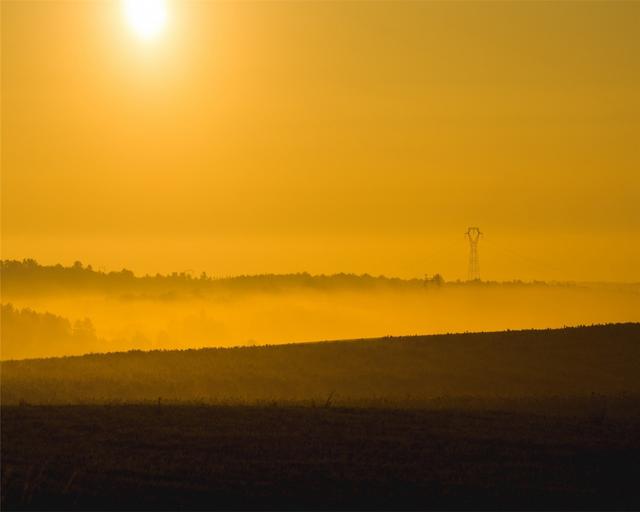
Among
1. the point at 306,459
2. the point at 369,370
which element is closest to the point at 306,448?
the point at 306,459

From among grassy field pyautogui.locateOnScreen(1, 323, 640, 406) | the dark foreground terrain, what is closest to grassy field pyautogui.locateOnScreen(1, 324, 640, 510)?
the dark foreground terrain

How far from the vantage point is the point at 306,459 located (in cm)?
2339

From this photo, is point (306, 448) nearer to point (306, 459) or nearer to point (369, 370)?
point (306, 459)

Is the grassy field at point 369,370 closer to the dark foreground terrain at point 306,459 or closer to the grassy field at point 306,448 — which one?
the grassy field at point 306,448

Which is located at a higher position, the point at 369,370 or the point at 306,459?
the point at 369,370

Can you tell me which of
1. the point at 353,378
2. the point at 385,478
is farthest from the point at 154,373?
the point at 385,478

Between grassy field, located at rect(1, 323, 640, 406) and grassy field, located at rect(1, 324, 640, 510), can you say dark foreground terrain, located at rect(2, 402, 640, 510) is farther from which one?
grassy field, located at rect(1, 323, 640, 406)

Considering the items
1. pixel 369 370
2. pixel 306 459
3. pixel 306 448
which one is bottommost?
pixel 306 459

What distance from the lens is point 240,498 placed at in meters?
20.3

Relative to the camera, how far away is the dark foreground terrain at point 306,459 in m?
20.4

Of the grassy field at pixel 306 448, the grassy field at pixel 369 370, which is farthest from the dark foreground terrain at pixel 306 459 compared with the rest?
the grassy field at pixel 369 370

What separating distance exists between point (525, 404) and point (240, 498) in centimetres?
1680

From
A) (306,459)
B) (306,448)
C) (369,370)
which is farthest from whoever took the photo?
(369,370)

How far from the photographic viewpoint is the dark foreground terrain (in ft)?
66.9
